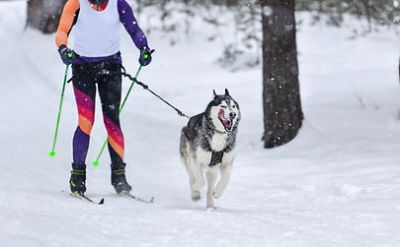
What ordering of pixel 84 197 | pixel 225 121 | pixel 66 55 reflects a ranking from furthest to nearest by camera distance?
pixel 84 197, pixel 225 121, pixel 66 55

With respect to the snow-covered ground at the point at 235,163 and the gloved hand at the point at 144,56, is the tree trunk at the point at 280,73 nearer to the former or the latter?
the snow-covered ground at the point at 235,163

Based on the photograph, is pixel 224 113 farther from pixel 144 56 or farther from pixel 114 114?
pixel 114 114

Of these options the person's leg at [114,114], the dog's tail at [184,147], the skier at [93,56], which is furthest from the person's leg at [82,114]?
the dog's tail at [184,147]

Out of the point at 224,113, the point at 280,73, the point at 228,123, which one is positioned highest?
the point at 224,113

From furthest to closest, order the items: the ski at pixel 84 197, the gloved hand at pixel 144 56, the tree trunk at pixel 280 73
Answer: the tree trunk at pixel 280 73 → the gloved hand at pixel 144 56 → the ski at pixel 84 197

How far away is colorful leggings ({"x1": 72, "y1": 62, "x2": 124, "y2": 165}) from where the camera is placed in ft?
20.3

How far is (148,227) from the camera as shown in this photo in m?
4.87

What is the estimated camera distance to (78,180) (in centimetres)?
619

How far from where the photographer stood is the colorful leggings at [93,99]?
6.18m

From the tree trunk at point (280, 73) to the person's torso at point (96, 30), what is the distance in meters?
3.18

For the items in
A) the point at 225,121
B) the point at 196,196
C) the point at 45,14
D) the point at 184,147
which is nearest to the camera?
the point at 225,121

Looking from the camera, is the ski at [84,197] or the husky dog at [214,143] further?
the husky dog at [214,143]

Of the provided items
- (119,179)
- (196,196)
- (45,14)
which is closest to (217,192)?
(196,196)

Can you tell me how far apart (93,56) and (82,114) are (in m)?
0.56
